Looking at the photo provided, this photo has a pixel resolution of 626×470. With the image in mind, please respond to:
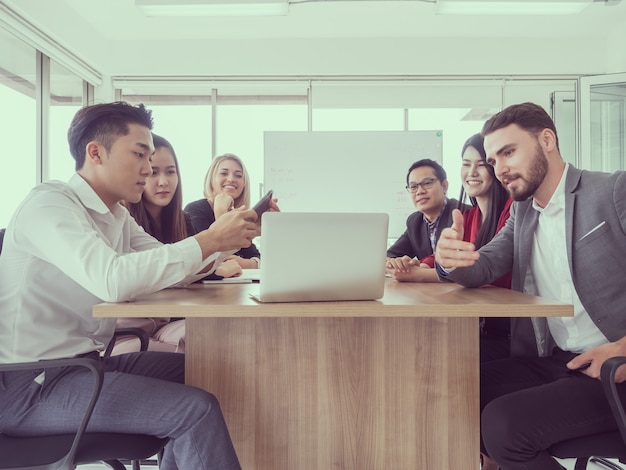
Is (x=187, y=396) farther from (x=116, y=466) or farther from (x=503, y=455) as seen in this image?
(x=503, y=455)

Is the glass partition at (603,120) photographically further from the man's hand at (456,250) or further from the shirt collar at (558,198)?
the man's hand at (456,250)

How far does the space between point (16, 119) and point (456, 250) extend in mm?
4090

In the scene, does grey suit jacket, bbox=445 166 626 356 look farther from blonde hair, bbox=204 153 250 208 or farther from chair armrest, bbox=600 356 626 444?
blonde hair, bbox=204 153 250 208

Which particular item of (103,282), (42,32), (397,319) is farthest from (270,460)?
(42,32)

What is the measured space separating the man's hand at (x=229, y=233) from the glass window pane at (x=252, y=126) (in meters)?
4.28

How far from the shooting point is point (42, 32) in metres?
4.30

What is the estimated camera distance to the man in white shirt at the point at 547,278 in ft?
4.43

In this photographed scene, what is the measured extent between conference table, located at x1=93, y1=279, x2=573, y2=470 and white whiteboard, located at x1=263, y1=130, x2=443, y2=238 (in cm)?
381

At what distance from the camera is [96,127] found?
5.33 ft

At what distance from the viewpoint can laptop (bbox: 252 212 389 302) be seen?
1199 millimetres

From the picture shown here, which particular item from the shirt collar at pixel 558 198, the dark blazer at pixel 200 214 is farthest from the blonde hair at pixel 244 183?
the shirt collar at pixel 558 198

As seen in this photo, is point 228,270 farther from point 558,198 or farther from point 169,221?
point 558,198

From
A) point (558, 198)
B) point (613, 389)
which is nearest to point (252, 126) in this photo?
point (558, 198)

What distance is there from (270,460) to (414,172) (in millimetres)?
2316
